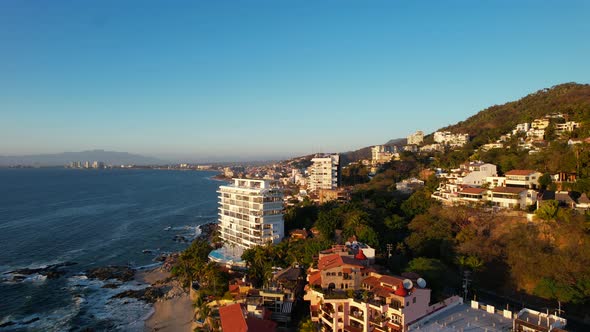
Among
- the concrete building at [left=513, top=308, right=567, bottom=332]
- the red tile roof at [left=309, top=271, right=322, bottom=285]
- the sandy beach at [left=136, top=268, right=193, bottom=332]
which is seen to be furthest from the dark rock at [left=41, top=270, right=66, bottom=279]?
the concrete building at [left=513, top=308, right=567, bottom=332]

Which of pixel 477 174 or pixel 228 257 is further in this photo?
pixel 477 174

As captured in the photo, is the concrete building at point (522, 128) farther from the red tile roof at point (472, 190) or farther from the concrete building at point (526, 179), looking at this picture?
the red tile roof at point (472, 190)

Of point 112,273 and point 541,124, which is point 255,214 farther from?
point 541,124

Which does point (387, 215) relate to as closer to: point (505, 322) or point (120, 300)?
point (505, 322)

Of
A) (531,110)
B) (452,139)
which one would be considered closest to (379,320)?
(531,110)

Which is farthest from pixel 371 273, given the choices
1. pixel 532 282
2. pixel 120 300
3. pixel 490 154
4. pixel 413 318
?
pixel 490 154

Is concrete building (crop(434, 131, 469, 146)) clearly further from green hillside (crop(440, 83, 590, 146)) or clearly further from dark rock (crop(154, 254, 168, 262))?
dark rock (crop(154, 254, 168, 262))
